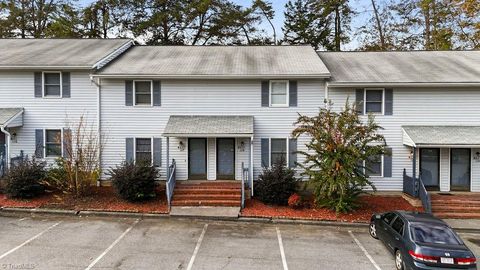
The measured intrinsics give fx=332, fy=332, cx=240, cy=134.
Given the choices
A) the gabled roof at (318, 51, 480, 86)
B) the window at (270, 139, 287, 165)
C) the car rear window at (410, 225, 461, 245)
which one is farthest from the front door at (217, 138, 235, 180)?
the car rear window at (410, 225, 461, 245)

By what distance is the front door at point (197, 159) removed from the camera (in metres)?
16.1

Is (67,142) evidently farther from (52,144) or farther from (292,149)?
(292,149)

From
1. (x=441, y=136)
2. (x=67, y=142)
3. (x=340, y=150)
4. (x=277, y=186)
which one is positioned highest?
(x=441, y=136)

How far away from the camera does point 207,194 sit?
14461mm

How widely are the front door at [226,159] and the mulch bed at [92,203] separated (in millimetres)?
2972

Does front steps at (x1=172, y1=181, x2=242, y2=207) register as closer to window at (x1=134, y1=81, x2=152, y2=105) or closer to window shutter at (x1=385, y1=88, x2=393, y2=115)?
window at (x1=134, y1=81, x2=152, y2=105)

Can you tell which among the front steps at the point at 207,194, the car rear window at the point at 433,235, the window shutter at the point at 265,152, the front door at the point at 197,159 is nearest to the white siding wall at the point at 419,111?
the window shutter at the point at 265,152

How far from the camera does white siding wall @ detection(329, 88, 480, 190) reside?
15539 mm

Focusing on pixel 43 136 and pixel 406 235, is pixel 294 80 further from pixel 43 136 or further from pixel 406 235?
pixel 43 136

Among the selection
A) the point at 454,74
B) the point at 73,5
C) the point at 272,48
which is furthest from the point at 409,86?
the point at 73,5

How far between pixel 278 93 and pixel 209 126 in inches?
146

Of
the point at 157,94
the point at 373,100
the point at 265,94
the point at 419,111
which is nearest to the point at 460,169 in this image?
the point at 419,111

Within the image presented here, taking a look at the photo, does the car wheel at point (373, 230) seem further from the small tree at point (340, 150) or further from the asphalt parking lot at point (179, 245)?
the small tree at point (340, 150)

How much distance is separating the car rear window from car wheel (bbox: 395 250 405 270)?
725 millimetres
